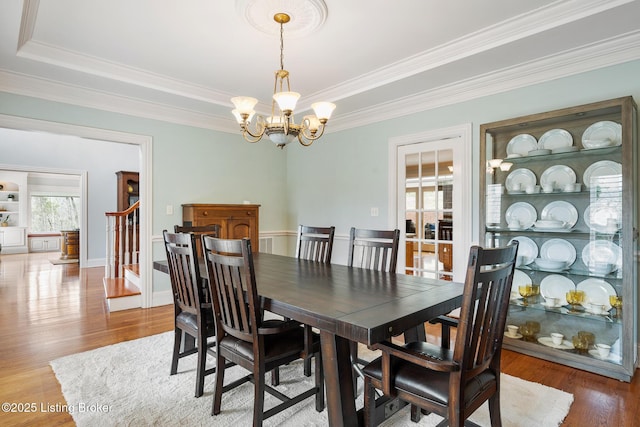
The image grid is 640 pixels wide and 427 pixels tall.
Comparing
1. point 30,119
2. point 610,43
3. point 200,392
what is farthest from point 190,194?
point 610,43

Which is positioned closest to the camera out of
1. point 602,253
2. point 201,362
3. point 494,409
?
point 494,409

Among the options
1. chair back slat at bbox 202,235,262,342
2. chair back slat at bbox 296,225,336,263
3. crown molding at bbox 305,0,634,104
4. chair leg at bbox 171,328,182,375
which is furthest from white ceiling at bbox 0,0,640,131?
chair leg at bbox 171,328,182,375

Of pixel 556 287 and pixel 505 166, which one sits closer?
pixel 556 287

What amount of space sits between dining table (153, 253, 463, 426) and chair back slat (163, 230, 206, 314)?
382mm

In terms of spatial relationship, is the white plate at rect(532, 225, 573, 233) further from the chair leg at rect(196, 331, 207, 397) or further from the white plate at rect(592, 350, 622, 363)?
the chair leg at rect(196, 331, 207, 397)

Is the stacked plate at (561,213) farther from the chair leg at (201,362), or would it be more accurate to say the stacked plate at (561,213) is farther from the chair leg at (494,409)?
the chair leg at (201,362)

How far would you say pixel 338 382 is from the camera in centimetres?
150

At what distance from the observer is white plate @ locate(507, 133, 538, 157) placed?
2.91 m

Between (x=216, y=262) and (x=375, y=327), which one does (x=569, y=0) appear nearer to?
(x=375, y=327)

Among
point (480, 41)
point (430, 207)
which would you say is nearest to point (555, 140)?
point (480, 41)

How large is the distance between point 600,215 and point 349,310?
7.51 ft

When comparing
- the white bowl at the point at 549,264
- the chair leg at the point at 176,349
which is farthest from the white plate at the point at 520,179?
the chair leg at the point at 176,349

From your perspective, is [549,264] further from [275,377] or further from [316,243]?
[275,377]

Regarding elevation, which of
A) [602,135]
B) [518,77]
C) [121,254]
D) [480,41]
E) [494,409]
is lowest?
[494,409]
